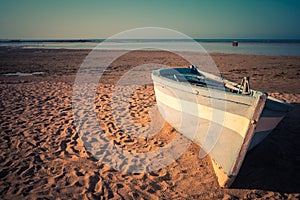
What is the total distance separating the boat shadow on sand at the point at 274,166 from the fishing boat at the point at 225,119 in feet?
1.77

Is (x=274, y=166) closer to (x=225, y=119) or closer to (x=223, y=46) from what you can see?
(x=225, y=119)

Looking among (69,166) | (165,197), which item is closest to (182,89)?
(165,197)

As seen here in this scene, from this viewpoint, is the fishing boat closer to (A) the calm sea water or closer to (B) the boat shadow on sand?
(B) the boat shadow on sand

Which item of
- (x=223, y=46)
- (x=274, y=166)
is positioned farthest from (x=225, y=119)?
(x=223, y=46)

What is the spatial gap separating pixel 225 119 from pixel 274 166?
150 centimetres

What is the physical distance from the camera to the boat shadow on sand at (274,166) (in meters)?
3.29

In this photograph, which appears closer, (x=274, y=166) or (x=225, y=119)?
(x=225, y=119)

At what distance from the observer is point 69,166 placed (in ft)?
12.4

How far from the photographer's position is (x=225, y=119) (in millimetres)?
3227

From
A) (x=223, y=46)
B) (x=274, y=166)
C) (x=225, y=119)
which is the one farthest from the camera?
(x=223, y=46)

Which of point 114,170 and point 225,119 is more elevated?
point 225,119

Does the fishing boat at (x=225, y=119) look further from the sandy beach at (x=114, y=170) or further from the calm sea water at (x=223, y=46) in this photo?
the calm sea water at (x=223, y=46)

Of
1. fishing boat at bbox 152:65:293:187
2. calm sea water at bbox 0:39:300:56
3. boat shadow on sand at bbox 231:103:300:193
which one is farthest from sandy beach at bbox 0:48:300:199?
calm sea water at bbox 0:39:300:56

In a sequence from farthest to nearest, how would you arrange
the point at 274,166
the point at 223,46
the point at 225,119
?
the point at 223,46, the point at 274,166, the point at 225,119
